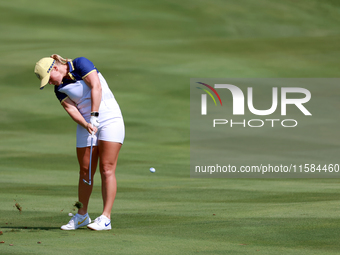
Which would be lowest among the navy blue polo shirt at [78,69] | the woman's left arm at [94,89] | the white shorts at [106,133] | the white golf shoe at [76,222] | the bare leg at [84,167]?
the white golf shoe at [76,222]

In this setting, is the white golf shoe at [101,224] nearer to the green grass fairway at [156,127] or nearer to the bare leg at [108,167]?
the bare leg at [108,167]

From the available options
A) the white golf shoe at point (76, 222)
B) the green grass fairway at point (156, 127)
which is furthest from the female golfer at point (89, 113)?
the green grass fairway at point (156, 127)

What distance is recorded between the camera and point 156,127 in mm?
19141

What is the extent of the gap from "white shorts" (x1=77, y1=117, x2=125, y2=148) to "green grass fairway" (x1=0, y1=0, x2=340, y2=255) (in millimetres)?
895

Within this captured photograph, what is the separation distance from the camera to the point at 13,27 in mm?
30828

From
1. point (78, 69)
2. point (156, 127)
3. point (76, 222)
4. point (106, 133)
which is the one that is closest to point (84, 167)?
point (106, 133)

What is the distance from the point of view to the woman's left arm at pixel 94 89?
227 inches

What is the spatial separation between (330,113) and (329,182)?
10163mm

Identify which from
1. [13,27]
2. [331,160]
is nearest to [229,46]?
[13,27]

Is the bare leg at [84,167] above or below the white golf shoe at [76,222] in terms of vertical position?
above

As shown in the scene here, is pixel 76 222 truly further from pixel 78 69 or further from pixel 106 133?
pixel 78 69

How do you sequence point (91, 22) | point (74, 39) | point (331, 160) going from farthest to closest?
1. point (91, 22)
2. point (74, 39)
3. point (331, 160)

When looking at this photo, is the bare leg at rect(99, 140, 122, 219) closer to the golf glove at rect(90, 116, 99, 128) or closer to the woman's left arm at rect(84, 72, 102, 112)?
the golf glove at rect(90, 116, 99, 128)

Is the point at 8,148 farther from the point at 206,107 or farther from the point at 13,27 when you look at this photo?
the point at 13,27
